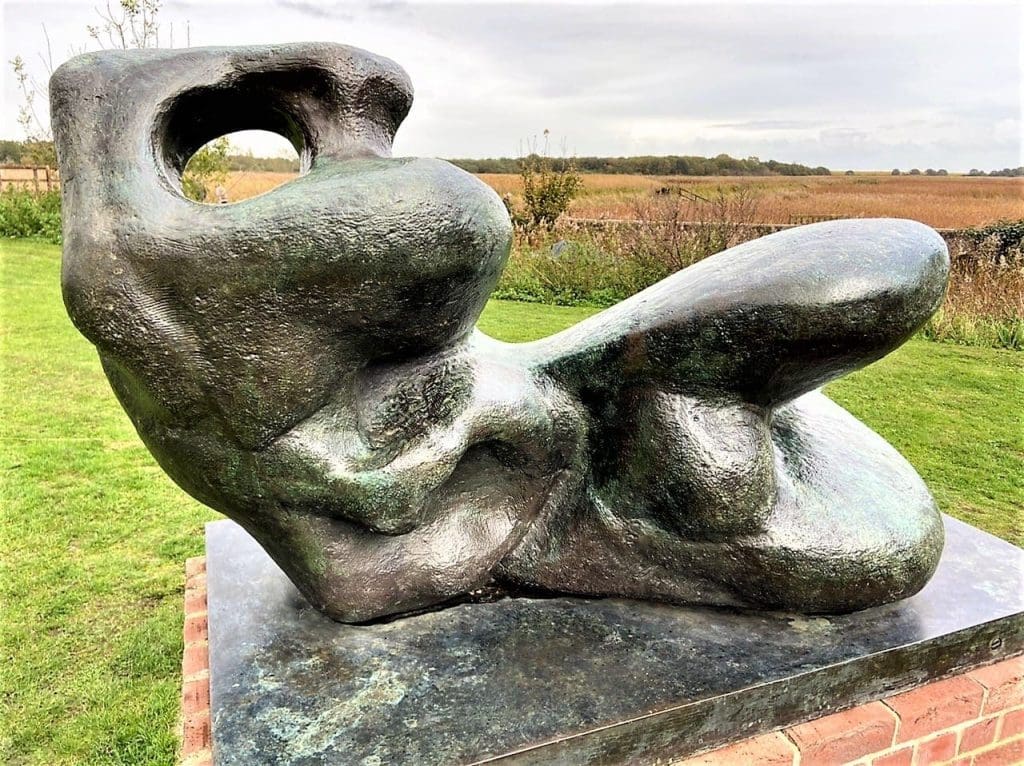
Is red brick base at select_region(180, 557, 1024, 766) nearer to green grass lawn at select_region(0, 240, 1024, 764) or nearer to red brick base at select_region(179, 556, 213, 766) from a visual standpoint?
red brick base at select_region(179, 556, 213, 766)

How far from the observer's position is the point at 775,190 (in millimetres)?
14352

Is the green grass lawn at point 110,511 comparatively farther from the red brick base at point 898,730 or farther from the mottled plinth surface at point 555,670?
the mottled plinth surface at point 555,670

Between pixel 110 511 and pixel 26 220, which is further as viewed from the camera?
pixel 26 220

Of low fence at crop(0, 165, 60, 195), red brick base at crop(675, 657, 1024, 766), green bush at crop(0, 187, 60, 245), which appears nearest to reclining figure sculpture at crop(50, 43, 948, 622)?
red brick base at crop(675, 657, 1024, 766)

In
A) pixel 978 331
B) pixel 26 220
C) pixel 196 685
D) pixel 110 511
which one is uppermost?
pixel 26 220

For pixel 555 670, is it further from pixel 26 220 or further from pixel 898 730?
pixel 26 220

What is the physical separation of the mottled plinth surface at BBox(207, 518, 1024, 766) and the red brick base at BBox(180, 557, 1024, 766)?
0.15 feet

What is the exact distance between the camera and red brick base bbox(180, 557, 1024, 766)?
226 centimetres

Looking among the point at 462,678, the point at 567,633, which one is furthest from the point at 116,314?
the point at 567,633

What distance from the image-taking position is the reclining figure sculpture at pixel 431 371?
1.96 metres

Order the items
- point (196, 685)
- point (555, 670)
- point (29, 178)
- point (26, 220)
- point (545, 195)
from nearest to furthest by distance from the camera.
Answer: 1. point (555, 670)
2. point (196, 685)
3. point (545, 195)
4. point (26, 220)
5. point (29, 178)

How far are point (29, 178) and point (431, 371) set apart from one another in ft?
65.1

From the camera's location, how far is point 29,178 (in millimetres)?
18562

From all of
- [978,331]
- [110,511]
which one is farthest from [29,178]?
[978,331]
